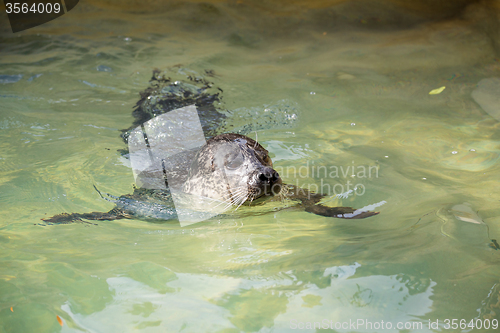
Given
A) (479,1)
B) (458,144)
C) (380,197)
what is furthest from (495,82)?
(380,197)

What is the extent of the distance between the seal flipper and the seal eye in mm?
707

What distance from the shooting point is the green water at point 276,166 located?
2.07 m

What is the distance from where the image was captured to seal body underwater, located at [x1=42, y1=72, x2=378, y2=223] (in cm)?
303

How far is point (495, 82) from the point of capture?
19.0ft

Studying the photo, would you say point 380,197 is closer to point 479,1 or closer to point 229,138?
point 229,138
